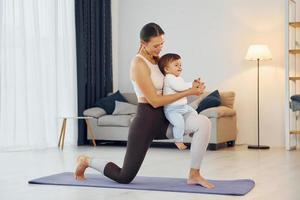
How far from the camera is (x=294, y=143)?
7.87m

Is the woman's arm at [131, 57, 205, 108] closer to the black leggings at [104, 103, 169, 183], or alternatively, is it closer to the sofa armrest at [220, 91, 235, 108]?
the black leggings at [104, 103, 169, 183]

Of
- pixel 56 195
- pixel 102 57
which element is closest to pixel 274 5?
pixel 102 57

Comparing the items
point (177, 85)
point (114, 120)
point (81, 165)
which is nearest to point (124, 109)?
point (114, 120)

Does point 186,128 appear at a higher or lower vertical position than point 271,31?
lower

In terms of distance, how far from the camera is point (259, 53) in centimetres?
788

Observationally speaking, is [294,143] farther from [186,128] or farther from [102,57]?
[186,128]

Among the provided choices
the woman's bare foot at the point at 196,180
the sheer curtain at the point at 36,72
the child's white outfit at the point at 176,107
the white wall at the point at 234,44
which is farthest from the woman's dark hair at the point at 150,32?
the white wall at the point at 234,44

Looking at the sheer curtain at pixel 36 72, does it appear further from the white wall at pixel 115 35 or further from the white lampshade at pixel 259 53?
the white lampshade at pixel 259 53

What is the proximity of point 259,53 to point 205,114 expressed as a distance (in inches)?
43.3

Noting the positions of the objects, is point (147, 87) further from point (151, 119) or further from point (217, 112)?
point (217, 112)

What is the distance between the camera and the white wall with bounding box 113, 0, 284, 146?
8266mm

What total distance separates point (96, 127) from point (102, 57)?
119 centimetres

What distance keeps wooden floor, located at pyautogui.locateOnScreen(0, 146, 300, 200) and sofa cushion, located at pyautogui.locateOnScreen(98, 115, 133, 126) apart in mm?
352

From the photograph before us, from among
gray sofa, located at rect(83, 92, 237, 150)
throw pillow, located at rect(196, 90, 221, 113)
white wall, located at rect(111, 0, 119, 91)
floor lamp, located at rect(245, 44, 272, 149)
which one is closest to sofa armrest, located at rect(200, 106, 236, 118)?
gray sofa, located at rect(83, 92, 237, 150)
